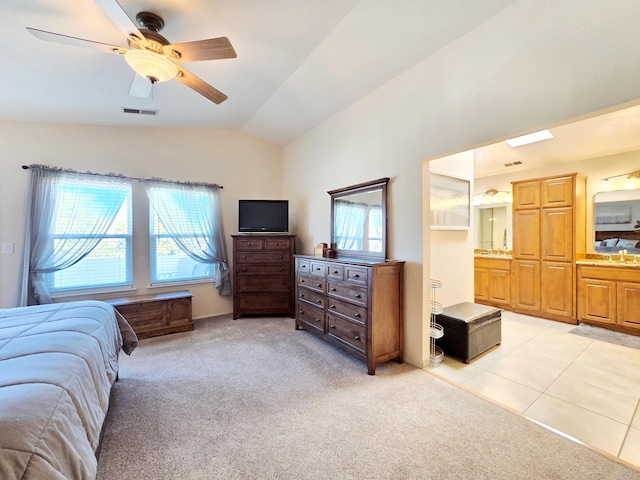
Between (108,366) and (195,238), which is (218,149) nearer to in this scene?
(195,238)

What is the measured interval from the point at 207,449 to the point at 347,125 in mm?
3496

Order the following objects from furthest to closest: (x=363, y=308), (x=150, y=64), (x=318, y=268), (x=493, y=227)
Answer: (x=493, y=227) → (x=318, y=268) → (x=363, y=308) → (x=150, y=64)

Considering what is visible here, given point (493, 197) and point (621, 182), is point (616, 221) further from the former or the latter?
point (493, 197)

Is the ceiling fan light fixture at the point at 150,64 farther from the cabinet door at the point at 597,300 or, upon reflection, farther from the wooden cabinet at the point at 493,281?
the cabinet door at the point at 597,300

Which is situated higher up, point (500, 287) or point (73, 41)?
point (73, 41)

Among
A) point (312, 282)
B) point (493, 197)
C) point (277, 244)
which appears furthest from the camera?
point (493, 197)

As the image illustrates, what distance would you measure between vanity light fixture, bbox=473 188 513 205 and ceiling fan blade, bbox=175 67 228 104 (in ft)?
16.8

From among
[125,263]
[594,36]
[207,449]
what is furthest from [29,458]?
[125,263]

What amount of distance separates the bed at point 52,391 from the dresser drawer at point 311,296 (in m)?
2.01

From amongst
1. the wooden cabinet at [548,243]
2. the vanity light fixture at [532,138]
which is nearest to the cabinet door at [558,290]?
the wooden cabinet at [548,243]

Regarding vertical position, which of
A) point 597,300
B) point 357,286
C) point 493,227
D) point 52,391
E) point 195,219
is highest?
point 195,219

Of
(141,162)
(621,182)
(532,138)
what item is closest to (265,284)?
(141,162)

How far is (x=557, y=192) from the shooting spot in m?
4.11

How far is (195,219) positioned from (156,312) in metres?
1.47
